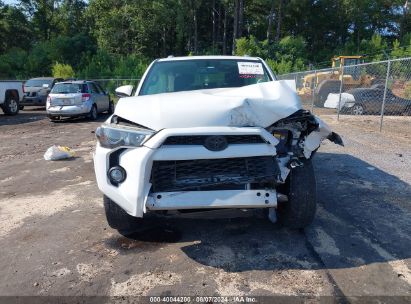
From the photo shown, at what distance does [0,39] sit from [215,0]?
28.8m

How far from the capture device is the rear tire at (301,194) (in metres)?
3.79

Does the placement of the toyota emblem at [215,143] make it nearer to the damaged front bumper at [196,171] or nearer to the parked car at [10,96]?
the damaged front bumper at [196,171]

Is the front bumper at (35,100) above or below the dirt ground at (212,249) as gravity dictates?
below

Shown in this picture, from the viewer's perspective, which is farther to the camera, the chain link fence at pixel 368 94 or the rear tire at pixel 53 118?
the rear tire at pixel 53 118

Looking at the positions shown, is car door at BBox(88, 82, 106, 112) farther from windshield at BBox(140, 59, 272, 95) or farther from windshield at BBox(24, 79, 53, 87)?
windshield at BBox(140, 59, 272, 95)

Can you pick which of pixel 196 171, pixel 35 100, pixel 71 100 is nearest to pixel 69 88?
pixel 71 100

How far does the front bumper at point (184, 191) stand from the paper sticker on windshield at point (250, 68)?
203 cm

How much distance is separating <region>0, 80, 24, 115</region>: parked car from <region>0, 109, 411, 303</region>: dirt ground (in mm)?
11842

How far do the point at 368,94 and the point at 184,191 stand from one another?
14562 mm

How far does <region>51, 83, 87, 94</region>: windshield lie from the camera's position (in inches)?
596

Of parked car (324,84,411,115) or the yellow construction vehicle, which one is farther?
the yellow construction vehicle

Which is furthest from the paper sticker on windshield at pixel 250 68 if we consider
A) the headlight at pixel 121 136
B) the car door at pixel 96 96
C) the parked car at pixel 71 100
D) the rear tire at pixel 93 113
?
the car door at pixel 96 96

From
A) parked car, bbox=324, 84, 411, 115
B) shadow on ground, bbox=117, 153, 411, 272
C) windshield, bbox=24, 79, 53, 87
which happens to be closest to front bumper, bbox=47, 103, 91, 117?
windshield, bbox=24, 79, 53, 87

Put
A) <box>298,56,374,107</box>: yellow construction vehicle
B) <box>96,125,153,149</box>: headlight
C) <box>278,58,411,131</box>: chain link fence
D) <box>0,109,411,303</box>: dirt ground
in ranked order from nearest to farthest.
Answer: <box>0,109,411,303</box>: dirt ground, <box>96,125,153,149</box>: headlight, <box>278,58,411,131</box>: chain link fence, <box>298,56,374,107</box>: yellow construction vehicle
